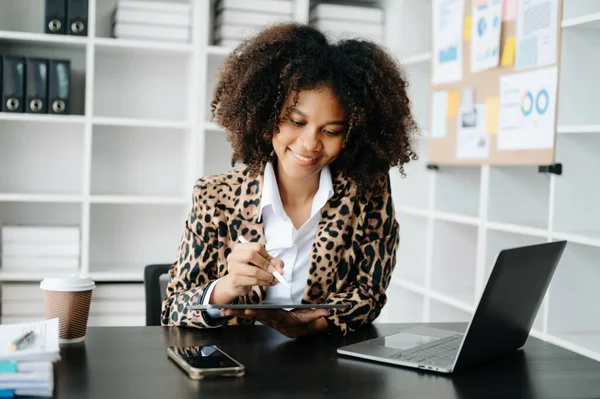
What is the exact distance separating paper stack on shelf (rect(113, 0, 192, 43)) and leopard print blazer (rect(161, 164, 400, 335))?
5.76ft

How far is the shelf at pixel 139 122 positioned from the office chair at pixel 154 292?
143cm

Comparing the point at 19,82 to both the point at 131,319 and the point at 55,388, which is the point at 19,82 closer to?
the point at 131,319

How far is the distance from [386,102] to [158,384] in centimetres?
99

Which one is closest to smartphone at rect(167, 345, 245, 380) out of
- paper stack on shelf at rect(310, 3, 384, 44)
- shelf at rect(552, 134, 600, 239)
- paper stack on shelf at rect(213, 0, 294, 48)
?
shelf at rect(552, 134, 600, 239)

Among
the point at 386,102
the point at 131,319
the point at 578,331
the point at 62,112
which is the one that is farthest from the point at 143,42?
the point at 578,331

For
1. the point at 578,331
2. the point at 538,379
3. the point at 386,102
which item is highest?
the point at 386,102

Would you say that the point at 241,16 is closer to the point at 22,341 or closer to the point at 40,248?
the point at 40,248

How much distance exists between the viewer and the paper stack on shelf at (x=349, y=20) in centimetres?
358

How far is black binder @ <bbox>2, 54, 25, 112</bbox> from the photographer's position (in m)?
3.14

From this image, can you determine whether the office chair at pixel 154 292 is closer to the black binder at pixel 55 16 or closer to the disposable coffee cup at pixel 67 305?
the disposable coffee cup at pixel 67 305

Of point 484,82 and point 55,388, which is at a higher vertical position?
point 484,82

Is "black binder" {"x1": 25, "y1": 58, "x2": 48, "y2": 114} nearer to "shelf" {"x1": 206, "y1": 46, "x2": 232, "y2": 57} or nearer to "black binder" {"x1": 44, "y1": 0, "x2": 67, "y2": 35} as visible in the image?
"black binder" {"x1": 44, "y1": 0, "x2": 67, "y2": 35}

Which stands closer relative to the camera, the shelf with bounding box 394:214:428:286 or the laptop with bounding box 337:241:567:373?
the laptop with bounding box 337:241:567:373

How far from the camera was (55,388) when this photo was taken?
1056mm
